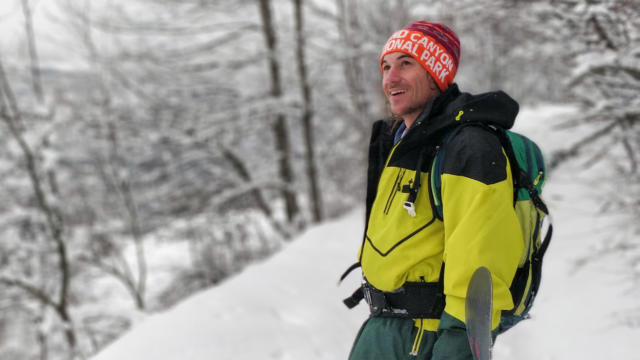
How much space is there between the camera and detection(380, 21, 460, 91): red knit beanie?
1450 mm

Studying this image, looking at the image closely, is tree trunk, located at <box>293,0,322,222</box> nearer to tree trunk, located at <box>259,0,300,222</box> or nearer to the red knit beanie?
tree trunk, located at <box>259,0,300,222</box>

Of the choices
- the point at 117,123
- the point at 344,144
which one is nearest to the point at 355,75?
the point at 344,144

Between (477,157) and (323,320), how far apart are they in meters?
2.86

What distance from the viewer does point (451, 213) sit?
3.89 feet

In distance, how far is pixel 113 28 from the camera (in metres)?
7.47

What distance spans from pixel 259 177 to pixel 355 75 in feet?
11.1

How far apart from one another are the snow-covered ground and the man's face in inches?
89.4

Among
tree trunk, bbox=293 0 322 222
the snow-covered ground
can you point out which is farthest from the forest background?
the snow-covered ground

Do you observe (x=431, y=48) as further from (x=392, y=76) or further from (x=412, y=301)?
(x=412, y=301)

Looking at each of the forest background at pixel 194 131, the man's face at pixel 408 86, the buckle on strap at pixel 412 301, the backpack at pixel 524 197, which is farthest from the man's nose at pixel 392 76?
the forest background at pixel 194 131

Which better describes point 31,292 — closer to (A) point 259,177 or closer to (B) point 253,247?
(B) point 253,247

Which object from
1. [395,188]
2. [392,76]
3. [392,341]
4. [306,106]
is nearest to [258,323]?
[392,341]

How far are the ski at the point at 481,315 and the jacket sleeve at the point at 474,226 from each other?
3 centimetres

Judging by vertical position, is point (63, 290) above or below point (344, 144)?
below
